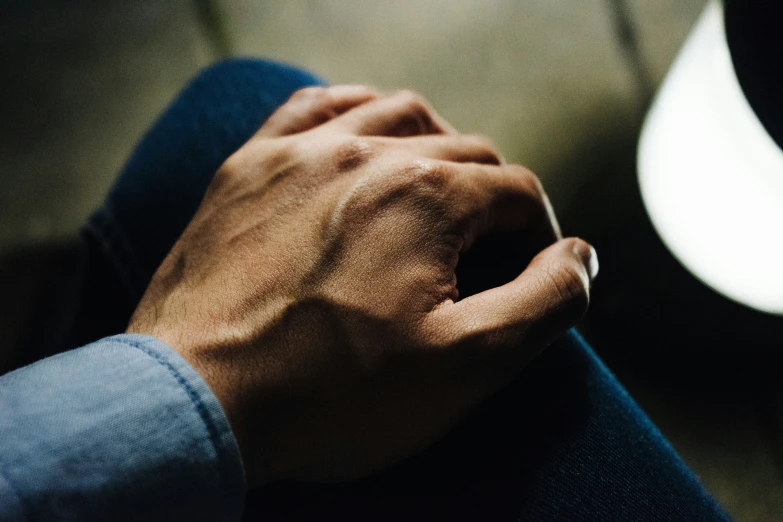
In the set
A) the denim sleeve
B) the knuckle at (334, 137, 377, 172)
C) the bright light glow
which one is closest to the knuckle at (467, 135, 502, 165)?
the knuckle at (334, 137, 377, 172)

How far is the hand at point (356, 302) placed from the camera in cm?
46

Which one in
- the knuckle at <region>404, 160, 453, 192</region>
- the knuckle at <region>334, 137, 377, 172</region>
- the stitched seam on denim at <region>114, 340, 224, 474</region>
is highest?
the knuckle at <region>334, 137, 377, 172</region>

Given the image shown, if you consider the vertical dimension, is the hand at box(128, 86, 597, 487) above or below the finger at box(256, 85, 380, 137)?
below

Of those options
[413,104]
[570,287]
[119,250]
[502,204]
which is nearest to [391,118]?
[413,104]

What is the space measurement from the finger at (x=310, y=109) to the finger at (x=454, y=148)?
12 cm

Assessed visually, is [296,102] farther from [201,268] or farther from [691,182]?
[691,182]

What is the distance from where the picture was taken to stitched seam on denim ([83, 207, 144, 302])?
706 millimetres

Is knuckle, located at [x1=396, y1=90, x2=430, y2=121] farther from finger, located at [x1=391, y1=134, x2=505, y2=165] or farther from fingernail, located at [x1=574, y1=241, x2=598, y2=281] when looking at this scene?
fingernail, located at [x1=574, y1=241, x2=598, y2=281]

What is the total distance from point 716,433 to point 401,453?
68cm

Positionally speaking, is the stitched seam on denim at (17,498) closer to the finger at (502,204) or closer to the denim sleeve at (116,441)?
the denim sleeve at (116,441)

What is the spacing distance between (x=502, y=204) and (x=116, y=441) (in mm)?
Result: 386

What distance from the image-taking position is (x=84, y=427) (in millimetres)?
403

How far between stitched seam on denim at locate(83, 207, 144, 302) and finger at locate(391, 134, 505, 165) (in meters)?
0.38

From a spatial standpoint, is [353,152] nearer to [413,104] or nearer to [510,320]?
[413,104]
